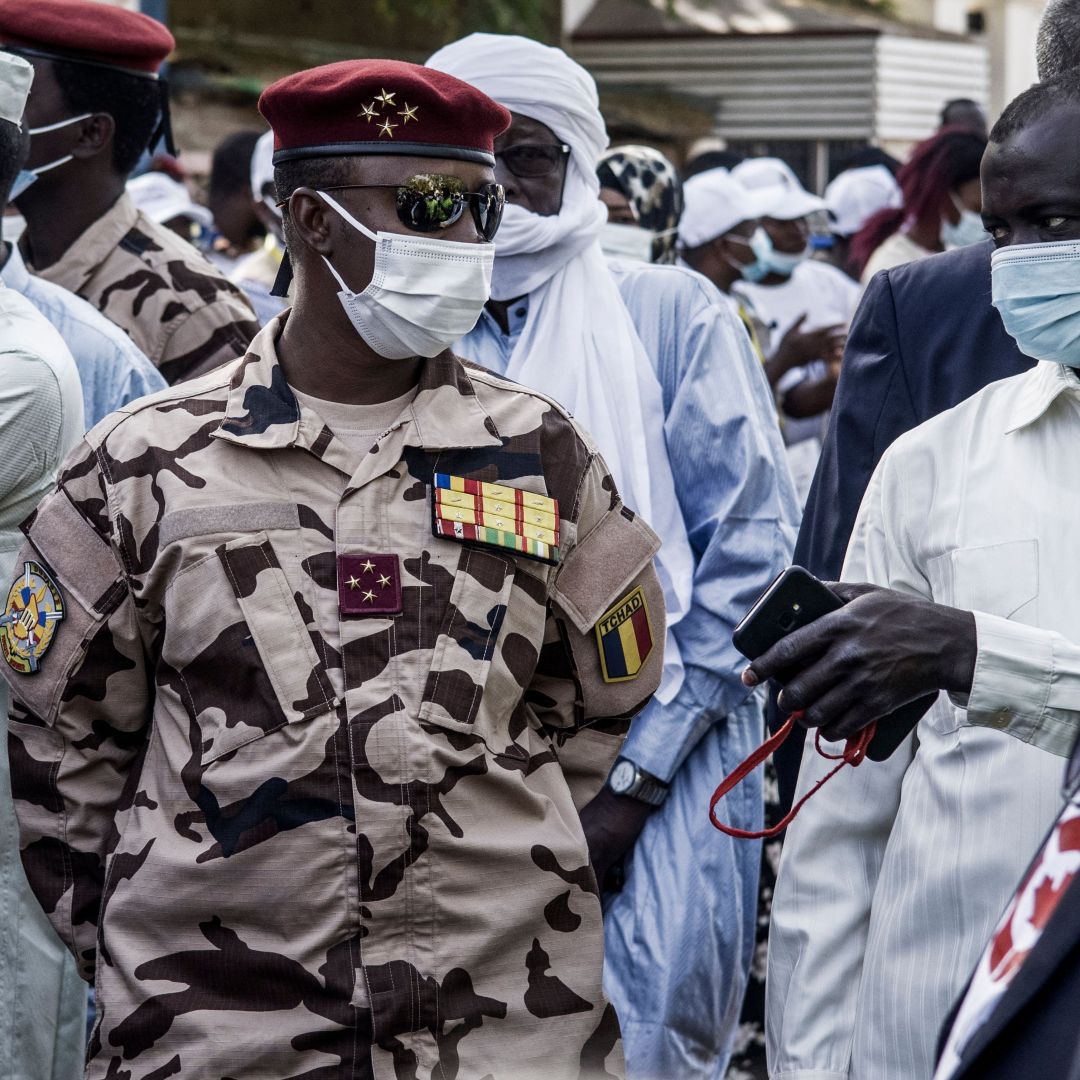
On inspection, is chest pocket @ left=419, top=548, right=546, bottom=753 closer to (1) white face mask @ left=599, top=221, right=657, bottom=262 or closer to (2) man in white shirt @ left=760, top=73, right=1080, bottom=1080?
(2) man in white shirt @ left=760, top=73, right=1080, bottom=1080

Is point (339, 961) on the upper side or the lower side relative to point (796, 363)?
upper

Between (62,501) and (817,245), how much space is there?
8354mm

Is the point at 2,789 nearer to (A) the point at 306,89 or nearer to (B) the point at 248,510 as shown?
(B) the point at 248,510

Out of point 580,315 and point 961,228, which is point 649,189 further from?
point 961,228

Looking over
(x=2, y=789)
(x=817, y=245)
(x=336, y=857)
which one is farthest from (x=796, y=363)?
(x=336, y=857)

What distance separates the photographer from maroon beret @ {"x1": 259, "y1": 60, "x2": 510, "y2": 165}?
272 centimetres

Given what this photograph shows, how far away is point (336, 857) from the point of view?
2490 millimetres

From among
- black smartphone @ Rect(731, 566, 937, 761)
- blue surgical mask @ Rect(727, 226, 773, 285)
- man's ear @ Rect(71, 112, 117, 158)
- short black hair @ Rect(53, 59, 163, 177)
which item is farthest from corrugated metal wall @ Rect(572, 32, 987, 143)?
black smartphone @ Rect(731, 566, 937, 761)

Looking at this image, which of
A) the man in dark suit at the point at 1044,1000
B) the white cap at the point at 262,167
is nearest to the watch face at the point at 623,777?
the man in dark suit at the point at 1044,1000

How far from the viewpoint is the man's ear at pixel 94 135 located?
4344 millimetres

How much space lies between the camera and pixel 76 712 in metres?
2.69

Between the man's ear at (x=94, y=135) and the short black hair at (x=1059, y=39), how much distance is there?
7.29 feet

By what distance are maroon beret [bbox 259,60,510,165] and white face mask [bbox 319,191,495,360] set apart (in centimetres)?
10

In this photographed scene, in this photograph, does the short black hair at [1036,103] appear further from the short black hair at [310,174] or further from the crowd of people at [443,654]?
the short black hair at [310,174]
